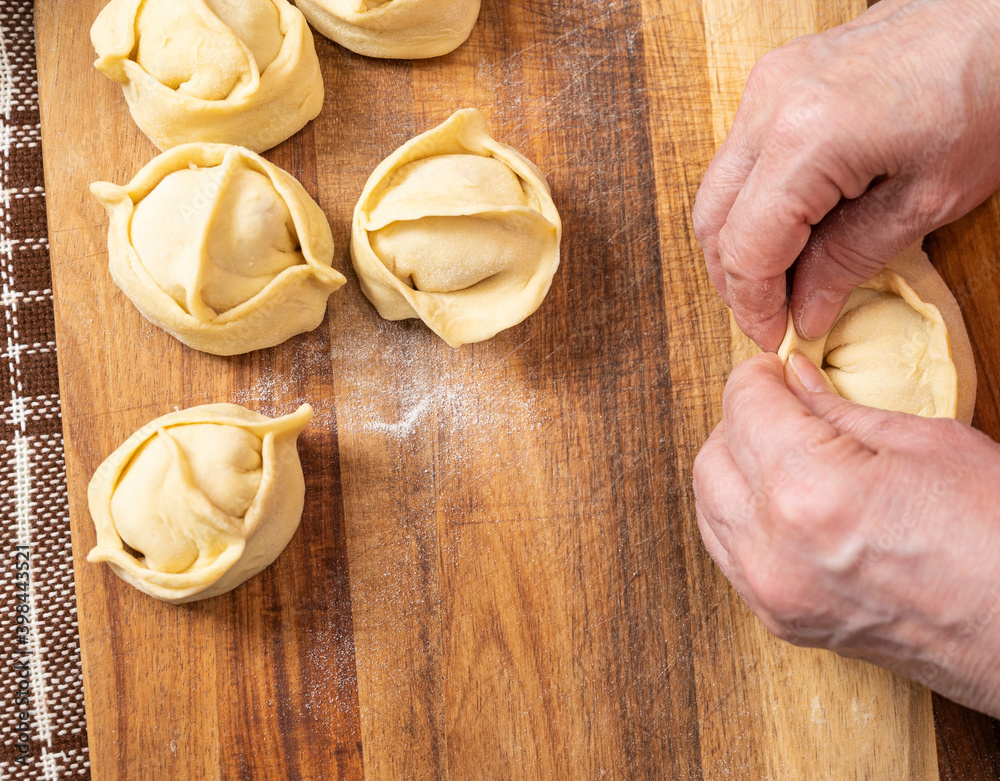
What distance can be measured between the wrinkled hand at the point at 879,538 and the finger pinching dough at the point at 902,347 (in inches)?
14.3

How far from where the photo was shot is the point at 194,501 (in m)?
1.37

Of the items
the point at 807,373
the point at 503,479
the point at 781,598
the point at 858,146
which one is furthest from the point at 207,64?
the point at 781,598

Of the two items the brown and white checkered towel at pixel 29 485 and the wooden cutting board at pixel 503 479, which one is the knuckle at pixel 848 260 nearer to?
the wooden cutting board at pixel 503 479

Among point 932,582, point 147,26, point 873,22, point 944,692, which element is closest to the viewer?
point 932,582

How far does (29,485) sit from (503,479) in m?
0.93

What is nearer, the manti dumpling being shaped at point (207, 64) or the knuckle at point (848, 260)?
the knuckle at point (848, 260)

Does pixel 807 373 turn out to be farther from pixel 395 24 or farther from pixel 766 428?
pixel 395 24

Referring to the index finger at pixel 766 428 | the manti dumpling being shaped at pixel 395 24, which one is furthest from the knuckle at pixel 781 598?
the manti dumpling being shaped at pixel 395 24

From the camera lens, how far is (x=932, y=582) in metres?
1.05

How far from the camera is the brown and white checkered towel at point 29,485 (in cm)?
150

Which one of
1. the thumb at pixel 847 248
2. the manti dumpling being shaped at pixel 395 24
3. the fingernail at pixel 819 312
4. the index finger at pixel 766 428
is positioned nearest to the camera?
the index finger at pixel 766 428

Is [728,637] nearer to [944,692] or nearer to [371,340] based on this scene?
[944,692]

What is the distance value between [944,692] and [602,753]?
0.70 meters

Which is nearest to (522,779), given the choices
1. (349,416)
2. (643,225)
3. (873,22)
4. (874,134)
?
(349,416)
